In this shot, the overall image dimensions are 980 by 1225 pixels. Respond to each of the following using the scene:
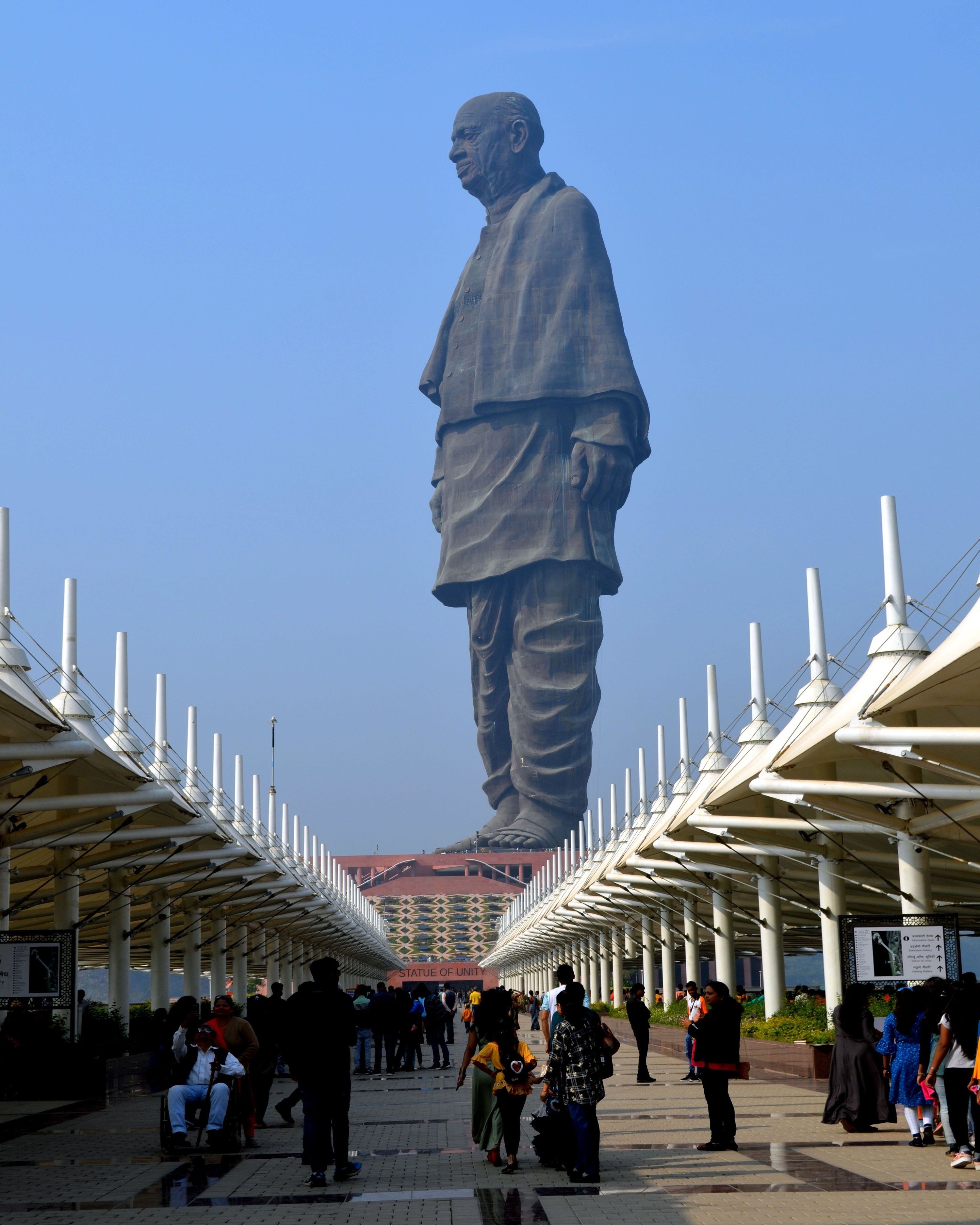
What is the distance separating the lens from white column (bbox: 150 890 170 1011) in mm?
36312

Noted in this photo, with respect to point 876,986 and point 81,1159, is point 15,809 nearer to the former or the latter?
point 81,1159

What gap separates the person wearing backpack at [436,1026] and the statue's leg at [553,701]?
13492 cm

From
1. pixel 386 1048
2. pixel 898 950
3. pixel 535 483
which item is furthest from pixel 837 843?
pixel 535 483

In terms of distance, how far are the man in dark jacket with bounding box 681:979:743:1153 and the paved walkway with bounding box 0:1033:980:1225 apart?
268 millimetres

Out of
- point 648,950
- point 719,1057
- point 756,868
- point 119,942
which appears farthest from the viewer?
point 648,950

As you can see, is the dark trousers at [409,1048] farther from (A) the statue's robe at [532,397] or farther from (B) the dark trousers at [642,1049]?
(A) the statue's robe at [532,397]

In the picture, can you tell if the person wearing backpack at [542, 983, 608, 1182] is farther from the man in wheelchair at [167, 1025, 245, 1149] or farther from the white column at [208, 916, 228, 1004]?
the white column at [208, 916, 228, 1004]

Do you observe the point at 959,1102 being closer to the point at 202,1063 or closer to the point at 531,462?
the point at 202,1063

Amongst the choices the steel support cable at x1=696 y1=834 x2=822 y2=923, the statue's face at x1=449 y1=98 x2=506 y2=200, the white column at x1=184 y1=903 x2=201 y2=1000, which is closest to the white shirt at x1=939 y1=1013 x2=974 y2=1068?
the steel support cable at x1=696 y1=834 x2=822 y2=923

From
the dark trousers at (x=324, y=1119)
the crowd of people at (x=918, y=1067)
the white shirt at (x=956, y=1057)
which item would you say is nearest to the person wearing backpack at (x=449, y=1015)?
the crowd of people at (x=918, y=1067)

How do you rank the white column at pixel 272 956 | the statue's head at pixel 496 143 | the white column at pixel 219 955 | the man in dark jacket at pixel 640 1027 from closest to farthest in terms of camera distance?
the man in dark jacket at pixel 640 1027 < the white column at pixel 219 955 < the white column at pixel 272 956 < the statue's head at pixel 496 143

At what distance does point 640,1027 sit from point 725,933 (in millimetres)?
11278

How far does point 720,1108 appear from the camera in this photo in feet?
49.9

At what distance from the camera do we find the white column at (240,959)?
164 feet
